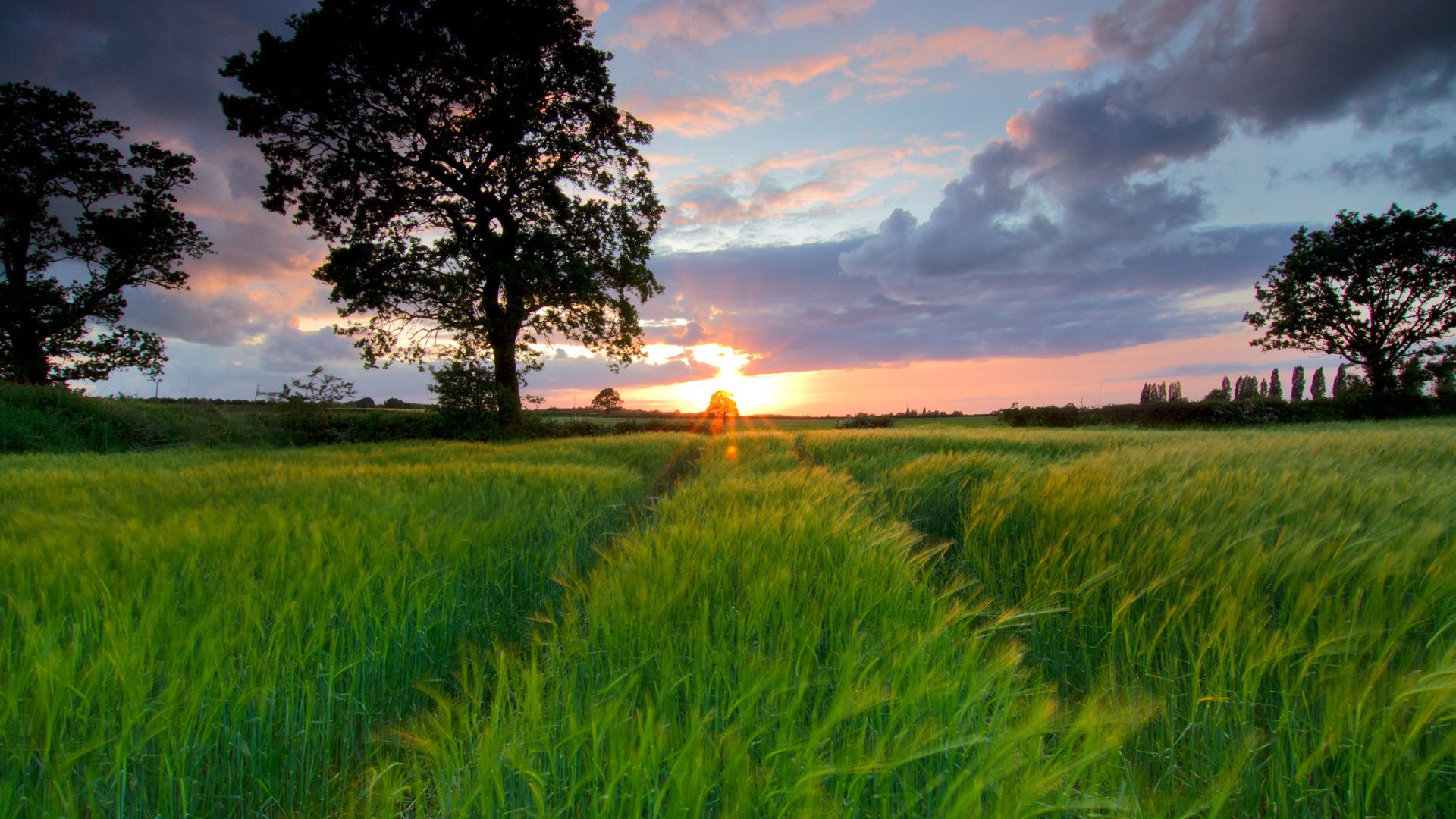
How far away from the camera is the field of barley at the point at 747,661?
120 centimetres

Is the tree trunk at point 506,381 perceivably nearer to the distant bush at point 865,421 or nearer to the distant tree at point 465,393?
the distant tree at point 465,393

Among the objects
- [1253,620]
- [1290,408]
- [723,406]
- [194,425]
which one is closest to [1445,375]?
[1290,408]

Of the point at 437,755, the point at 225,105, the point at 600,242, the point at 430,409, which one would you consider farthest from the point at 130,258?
the point at 437,755

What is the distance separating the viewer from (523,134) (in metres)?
16.8

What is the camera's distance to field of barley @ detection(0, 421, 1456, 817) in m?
1.20

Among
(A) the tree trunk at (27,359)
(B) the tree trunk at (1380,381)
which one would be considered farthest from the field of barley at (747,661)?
(B) the tree trunk at (1380,381)

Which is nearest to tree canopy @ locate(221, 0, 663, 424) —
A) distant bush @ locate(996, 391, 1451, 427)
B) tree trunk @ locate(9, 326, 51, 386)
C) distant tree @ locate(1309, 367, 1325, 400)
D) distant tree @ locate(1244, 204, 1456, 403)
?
tree trunk @ locate(9, 326, 51, 386)

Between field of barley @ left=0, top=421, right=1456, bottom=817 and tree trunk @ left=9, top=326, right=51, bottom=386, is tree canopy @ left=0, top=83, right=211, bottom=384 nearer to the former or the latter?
tree trunk @ left=9, top=326, right=51, bottom=386

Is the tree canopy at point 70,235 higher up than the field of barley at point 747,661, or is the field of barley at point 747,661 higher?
the tree canopy at point 70,235

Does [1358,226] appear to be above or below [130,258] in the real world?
above

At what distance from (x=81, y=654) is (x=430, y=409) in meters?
17.2

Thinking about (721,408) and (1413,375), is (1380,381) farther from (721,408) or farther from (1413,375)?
(721,408)

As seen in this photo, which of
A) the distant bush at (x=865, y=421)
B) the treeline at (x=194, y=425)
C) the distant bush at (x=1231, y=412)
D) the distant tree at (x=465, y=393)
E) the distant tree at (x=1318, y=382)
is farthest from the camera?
the distant tree at (x=1318, y=382)

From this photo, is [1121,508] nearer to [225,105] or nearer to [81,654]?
[81,654]
